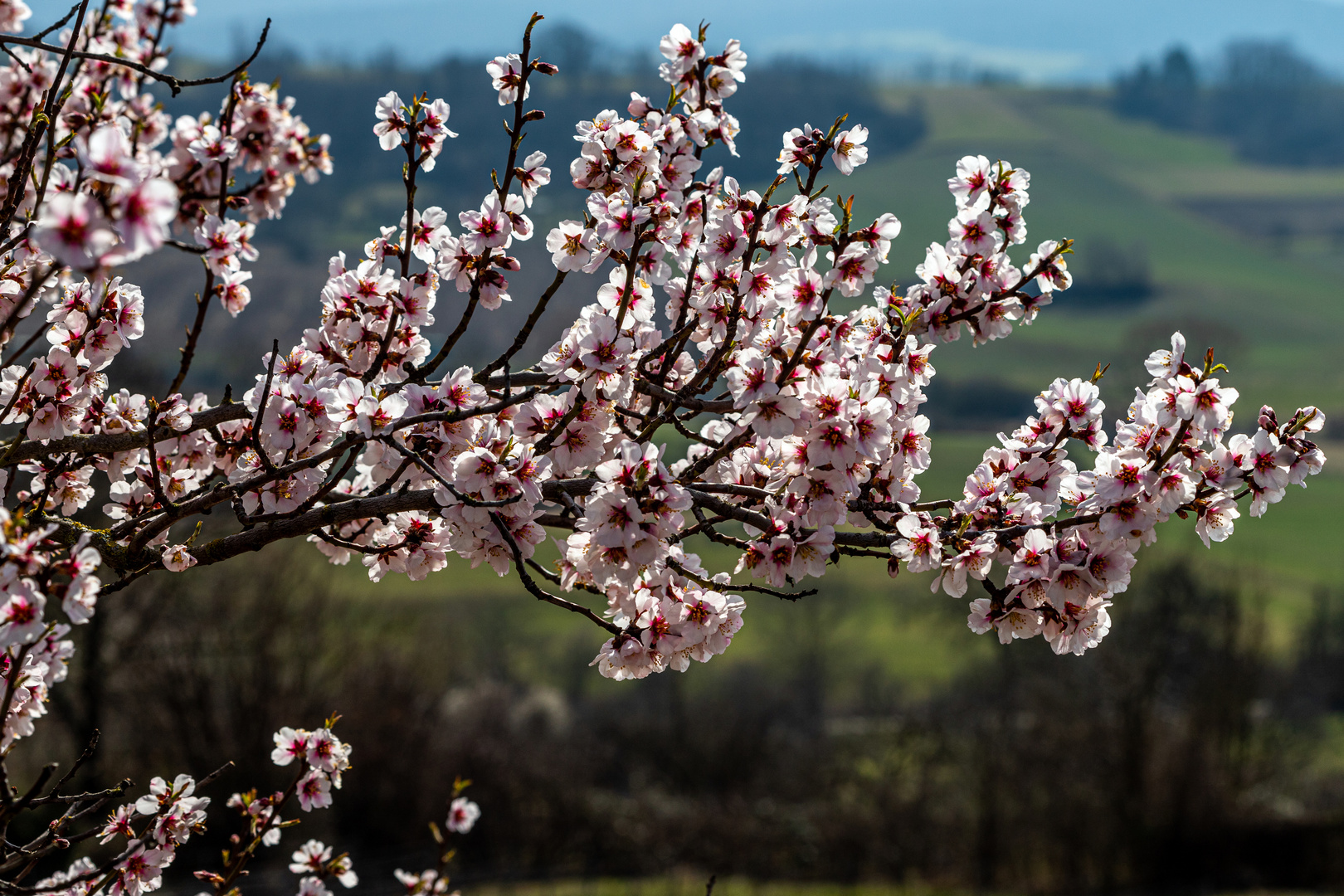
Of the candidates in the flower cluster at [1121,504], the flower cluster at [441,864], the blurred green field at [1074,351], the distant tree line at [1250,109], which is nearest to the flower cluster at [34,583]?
the flower cluster at [1121,504]

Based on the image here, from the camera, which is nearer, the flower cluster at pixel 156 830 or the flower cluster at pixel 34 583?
the flower cluster at pixel 34 583

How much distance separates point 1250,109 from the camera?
180 metres

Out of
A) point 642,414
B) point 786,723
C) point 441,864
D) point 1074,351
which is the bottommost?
point 786,723

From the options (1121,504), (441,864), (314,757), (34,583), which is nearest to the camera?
(34,583)

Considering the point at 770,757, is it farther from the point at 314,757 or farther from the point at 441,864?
the point at 314,757

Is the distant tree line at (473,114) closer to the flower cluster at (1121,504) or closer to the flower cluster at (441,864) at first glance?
the flower cluster at (441,864)

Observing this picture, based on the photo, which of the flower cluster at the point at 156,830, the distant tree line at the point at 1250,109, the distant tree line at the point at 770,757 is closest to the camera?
the flower cluster at the point at 156,830

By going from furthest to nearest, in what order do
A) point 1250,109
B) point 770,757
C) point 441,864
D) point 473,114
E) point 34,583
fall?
point 1250,109 < point 473,114 < point 770,757 < point 441,864 < point 34,583

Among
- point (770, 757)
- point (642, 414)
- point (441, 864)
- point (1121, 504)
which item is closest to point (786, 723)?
point (770, 757)

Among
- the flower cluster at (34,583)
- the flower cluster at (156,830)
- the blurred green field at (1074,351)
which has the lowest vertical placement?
the flower cluster at (156,830)

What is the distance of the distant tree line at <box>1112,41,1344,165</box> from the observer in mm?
170750

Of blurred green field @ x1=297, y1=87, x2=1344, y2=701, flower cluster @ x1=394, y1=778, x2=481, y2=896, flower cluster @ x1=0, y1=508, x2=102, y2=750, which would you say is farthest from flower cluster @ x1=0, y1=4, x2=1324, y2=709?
blurred green field @ x1=297, y1=87, x2=1344, y2=701

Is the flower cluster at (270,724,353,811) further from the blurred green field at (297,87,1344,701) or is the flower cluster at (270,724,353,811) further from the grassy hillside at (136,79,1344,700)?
the blurred green field at (297,87,1344,701)

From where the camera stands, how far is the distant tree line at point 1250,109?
170750 mm
